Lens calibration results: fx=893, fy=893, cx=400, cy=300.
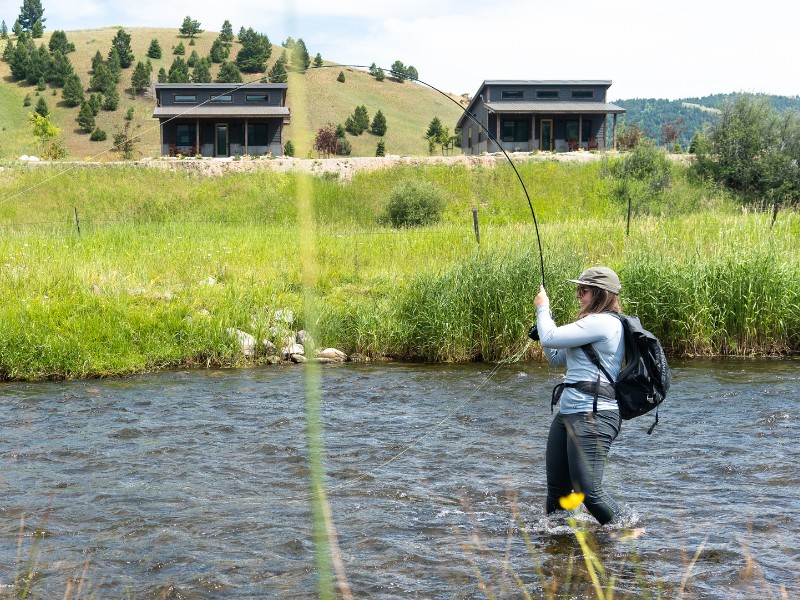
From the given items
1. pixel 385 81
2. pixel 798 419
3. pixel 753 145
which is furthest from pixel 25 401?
pixel 385 81

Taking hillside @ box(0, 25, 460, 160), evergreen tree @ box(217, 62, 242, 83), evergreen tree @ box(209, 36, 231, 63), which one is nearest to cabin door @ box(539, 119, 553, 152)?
hillside @ box(0, 25, 460, 160)

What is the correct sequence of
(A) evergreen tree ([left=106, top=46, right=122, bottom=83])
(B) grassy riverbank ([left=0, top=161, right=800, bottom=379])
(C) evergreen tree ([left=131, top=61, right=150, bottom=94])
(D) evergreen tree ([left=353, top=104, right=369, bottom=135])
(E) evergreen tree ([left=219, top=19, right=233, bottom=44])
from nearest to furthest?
(B) grassy riverbank ([left=0, top=161, right=800, bottom=379]) < (D) evergreen tree ([left=353, top=104, right=369, bottom=135]) < (C) evergreen tree ([left=131, top=61, right=150, bottom=94]) < (A) evergreen tree ([left=106, top=46, right=122, bottom=83]) < (E) evergreen tree ([left=219, top=19, right=233, bottom=44])

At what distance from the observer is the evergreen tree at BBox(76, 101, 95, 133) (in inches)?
3472

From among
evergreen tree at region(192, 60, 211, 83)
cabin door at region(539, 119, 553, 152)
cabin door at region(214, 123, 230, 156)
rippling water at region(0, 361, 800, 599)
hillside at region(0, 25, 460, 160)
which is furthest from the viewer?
evergreen tree at region(192, 60, 211, 83)

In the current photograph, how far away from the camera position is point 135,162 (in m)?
44.8

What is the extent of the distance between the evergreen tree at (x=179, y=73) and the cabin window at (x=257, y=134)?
4767 cm

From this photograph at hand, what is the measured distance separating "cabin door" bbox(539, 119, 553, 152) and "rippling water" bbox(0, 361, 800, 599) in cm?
4574

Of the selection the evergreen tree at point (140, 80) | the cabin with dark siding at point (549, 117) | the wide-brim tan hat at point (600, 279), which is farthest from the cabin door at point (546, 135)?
the evergreen tree at point (140, 80)

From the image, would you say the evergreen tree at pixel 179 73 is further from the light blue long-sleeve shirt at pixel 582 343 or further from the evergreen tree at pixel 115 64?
the light blue long-sleeve shirt at pixel 582 343

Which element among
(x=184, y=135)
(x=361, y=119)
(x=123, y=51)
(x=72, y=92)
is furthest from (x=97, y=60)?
(x=184, y=135)

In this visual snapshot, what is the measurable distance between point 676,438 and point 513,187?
34.8m

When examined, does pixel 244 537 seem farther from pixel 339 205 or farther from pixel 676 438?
pixel 339 205

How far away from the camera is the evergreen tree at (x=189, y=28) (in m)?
134

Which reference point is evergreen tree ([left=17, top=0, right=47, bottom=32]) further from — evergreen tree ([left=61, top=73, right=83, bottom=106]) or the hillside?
evergreen tree ([left=61, top=73, right=83, bottom=106])
